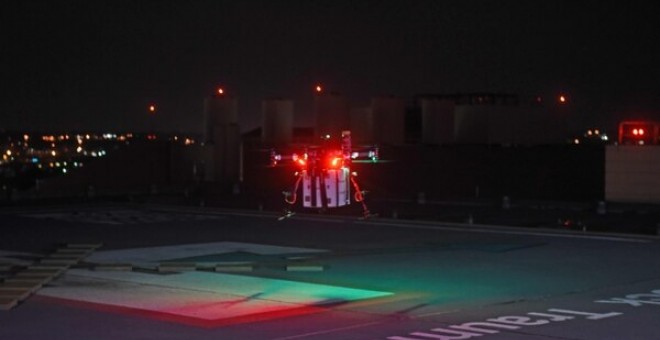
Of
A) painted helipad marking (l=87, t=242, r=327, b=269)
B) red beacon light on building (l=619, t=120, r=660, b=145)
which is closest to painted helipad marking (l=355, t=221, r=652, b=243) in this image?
painted helipad marking (l=87, t=242, r=327, b=269)

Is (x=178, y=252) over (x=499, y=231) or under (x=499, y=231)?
under

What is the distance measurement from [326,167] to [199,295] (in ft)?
11.9

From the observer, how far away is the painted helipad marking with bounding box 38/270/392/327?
1605 cm

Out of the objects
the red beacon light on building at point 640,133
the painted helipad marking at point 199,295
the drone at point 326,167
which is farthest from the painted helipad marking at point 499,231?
the red beacon light on building at point 640,133

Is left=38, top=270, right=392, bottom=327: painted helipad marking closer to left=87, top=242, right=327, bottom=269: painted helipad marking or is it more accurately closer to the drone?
the drone

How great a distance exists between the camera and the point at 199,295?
18031 millimetres

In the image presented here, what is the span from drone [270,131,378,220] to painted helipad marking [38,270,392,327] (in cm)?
177

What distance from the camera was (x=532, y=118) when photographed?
234 ft

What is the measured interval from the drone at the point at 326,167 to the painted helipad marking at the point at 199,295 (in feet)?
5.81

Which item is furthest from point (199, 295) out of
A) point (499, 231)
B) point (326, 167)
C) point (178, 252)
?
point (499, 231)

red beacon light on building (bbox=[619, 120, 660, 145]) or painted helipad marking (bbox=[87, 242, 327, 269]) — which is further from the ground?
red beacon light on building (bbox=[619, 120, 660, 145])

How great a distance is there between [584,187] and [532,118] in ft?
58.4

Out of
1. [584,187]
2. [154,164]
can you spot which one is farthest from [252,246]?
[154,164]

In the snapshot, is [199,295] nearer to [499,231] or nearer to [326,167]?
[326,167]
